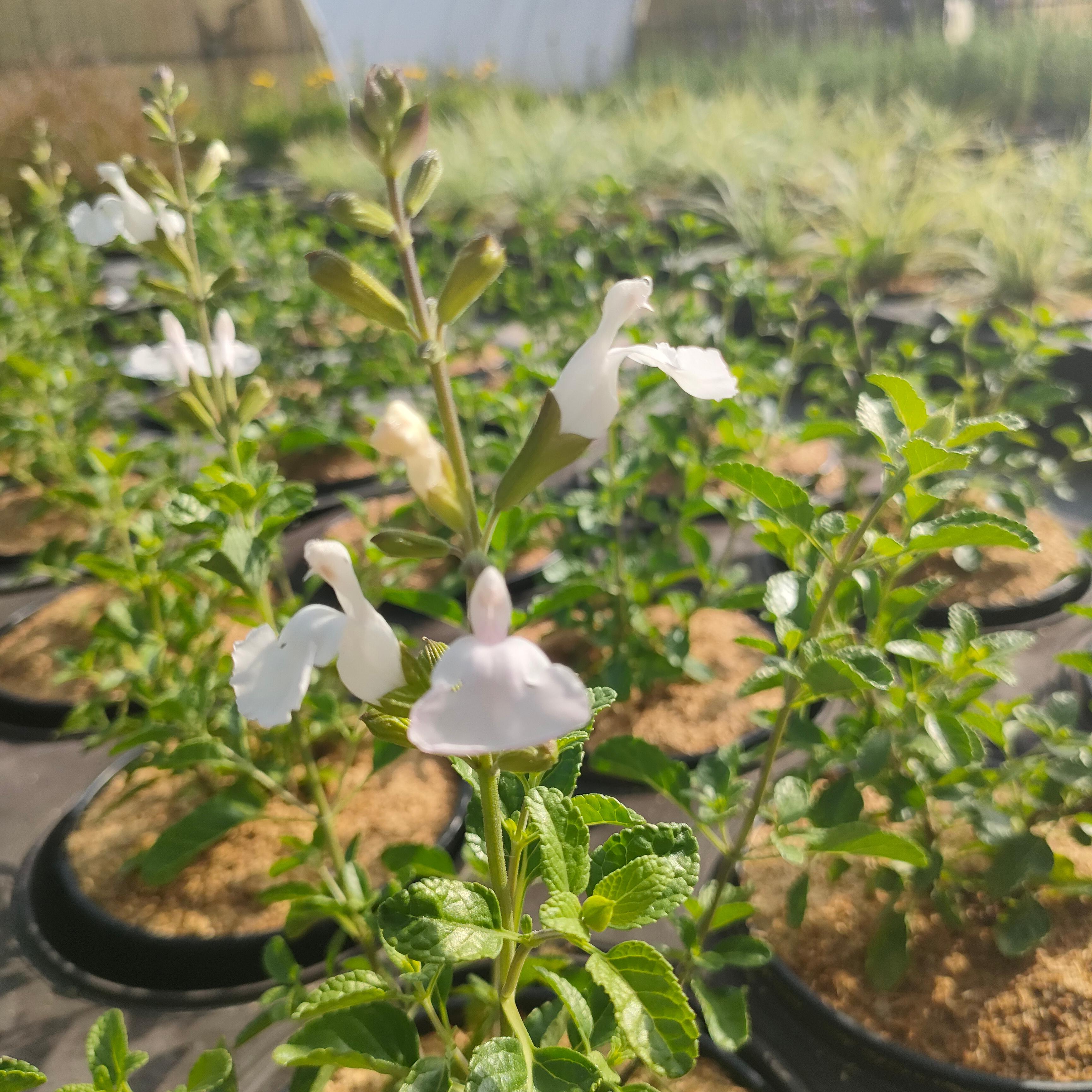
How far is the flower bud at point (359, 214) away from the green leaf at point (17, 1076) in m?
0.60

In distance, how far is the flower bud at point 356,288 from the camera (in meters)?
0.56

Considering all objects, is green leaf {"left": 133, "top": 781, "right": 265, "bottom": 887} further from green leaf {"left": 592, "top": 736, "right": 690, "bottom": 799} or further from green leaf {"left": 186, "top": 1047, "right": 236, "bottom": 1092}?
green leaf {"left": 592, "top": 736, "right": 690, "bottom": 799}

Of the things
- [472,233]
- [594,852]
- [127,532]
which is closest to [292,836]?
[594,852]

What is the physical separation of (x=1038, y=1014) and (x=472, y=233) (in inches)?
156

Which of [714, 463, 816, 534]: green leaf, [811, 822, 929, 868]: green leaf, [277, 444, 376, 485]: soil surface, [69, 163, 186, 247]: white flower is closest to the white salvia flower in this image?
[277, 444, 376, 485]: soil surface

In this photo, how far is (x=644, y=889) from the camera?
1.87 ft

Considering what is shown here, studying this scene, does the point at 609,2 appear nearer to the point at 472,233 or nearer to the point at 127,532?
the point at 472,233

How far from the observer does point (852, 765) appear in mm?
947

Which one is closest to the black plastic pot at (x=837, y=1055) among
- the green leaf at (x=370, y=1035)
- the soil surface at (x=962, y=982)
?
the soil surface at (x=962, y=982)

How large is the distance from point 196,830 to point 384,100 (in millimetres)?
849

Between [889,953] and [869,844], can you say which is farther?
[889,953]

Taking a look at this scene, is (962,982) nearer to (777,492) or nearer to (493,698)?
(777,492)

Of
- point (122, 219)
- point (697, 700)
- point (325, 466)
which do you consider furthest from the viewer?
point (325, 466)

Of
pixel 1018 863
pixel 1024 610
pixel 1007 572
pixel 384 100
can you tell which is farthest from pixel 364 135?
pixel 1007 572
